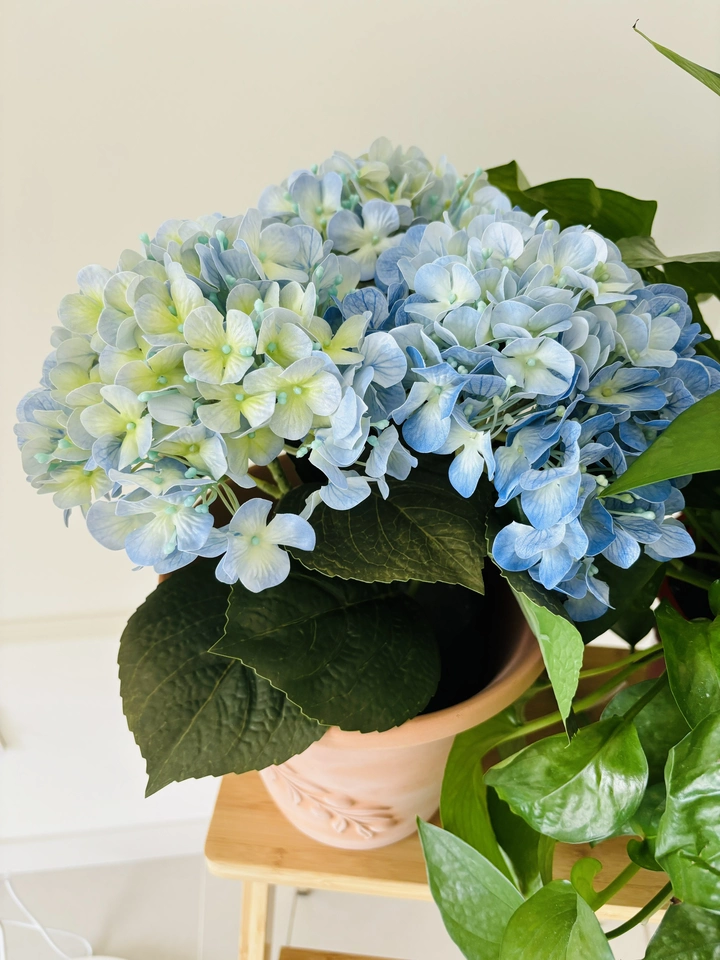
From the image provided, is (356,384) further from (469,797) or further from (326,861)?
(326,861)

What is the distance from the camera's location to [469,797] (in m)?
0.45

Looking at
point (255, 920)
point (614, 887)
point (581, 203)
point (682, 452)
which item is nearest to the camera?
point (682, 452)

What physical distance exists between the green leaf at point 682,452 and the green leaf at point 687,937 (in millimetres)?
201

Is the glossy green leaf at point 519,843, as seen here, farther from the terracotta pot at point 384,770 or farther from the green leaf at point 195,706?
the green leaf at point 195,706

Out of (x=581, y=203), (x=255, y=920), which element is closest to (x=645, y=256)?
(x=581, y=203)

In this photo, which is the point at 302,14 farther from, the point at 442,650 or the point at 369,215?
the point at 442,650

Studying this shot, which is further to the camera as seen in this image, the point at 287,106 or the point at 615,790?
the point at 287,106

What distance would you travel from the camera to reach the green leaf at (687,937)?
0.34 meters

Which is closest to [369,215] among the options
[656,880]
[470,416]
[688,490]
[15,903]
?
[470,416]

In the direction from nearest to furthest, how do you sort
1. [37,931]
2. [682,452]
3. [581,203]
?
[682,452], [581,203], [37,931]

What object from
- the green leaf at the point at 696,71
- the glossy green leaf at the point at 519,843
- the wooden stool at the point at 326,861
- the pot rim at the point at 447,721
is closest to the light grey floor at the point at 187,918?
the wooden stool at the point at 326,861

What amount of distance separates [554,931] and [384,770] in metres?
0.13

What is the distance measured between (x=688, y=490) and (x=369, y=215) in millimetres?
265

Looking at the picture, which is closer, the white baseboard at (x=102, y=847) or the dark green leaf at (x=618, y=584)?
the dark green leaf at (x=618, y=584)
